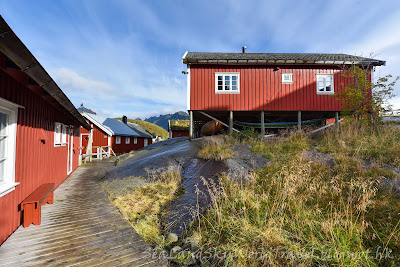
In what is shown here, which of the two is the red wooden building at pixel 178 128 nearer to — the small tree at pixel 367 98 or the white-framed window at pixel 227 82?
the white-framed window at pixel 227 82

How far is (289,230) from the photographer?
258cm

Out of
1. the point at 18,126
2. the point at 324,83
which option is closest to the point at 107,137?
the point at 18,126

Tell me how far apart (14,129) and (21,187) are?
45.3 inches

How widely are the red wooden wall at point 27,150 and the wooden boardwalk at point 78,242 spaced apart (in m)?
0.39

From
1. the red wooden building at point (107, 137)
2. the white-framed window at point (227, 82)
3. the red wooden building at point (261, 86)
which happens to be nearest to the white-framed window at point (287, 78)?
the red wooden building at point (261, 86)

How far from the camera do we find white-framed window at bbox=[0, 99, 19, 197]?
2812 mm

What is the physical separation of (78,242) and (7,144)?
2150mm

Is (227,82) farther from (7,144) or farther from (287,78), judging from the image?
(7,144)

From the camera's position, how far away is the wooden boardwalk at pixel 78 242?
2.28 m

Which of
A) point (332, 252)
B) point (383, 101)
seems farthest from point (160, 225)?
point (383, 101)

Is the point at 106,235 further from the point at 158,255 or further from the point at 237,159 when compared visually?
the point at 237,159

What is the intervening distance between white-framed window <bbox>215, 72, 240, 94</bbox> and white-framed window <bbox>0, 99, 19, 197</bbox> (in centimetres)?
975

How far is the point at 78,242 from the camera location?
8.73 feet

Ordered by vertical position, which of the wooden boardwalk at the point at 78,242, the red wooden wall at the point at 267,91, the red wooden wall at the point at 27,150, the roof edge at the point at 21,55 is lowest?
the wooden boardwalk at the point at 78,242
